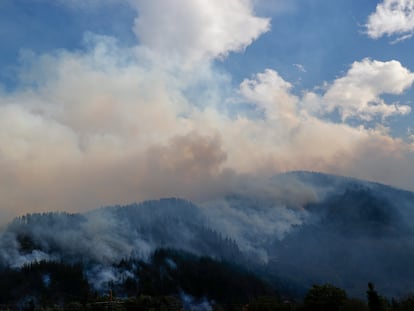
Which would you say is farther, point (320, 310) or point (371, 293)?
point (320, 310)

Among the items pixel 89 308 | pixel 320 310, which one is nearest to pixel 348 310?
pixel 320 310

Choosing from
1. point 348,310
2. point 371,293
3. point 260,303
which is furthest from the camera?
point 260,303

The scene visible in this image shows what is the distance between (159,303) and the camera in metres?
185

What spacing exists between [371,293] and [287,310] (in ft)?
155

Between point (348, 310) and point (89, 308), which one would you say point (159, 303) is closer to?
point (89, 308)

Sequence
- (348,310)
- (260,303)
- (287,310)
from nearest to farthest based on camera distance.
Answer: (348,310) < (287,310) < (260,303)

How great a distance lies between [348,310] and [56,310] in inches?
→ 4245

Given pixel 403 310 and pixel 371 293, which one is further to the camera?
pixel 403 310

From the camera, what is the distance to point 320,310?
489ft

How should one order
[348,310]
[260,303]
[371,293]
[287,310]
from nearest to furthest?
1. [371,293]
2. [348,310]
3. [287,310]
4. [260,303]

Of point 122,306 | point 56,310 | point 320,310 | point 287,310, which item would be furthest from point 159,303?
point 320,310

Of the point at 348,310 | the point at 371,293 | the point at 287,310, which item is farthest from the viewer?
the point at 287,310

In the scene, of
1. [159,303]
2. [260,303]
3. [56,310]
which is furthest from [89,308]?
[260,303]

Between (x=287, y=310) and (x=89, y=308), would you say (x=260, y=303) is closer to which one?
(x=287, y=310)
